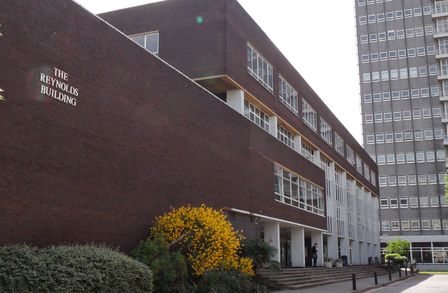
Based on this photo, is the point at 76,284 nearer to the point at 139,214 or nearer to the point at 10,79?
the point at 10,79

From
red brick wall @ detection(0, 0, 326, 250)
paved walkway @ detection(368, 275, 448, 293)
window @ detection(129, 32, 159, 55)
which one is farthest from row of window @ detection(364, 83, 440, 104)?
red brick wall @ detection(0, 0, 326, 250)

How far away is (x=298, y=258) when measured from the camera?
3256cm

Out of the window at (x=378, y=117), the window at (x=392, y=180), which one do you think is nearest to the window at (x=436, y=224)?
the window at (x=392, y=180)

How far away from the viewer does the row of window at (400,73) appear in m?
78.2

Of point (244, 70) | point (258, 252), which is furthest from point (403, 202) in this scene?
point (258, 252)

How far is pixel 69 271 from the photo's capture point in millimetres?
10562

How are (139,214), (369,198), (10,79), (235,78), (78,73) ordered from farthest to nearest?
(369,198) < (235,78) < (139,214) < (78,73) < (10,79)

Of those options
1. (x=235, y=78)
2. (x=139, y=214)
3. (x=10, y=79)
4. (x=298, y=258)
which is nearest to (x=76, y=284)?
(x=10, y=79)

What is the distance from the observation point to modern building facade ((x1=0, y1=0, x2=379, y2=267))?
40.0 feet

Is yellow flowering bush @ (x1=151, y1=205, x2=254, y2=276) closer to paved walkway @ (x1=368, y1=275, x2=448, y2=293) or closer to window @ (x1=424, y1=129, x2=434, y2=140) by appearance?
paved walkway @ (x1=368, y1=275, x2=448, y2=293)

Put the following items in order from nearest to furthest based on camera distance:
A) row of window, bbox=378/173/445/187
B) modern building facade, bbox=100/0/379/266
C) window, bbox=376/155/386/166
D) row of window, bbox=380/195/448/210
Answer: modern building facade, bbox=100/0/379/266 < row of window, bbox=380/195/448/210 < row of window, bbox=378/173/445/187 < window, bbox=376/155/386/166

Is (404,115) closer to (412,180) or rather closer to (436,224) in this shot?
(412,180)

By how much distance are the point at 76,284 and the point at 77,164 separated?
13.0 ft

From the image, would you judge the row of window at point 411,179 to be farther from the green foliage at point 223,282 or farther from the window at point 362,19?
the green foliage at point 223,282
